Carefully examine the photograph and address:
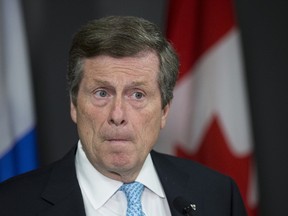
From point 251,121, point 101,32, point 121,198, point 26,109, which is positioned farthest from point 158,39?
point 251,121

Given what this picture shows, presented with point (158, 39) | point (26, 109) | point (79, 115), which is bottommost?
point (26, 109)

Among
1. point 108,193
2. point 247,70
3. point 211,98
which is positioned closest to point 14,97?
point 211,98

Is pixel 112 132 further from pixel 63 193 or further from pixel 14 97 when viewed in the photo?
pixel 14 97

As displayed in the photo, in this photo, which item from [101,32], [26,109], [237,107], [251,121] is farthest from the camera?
[251,121]

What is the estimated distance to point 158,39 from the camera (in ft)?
6.70

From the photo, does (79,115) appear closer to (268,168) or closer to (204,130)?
(204,130)

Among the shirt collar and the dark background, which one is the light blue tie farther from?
the dark background

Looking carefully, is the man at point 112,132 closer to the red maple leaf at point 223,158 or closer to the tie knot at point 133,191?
the tie knot at point 133,191

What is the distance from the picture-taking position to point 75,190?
80.3 inches

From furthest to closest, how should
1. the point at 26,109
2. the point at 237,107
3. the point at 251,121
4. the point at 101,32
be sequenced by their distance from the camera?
the point at 251,121 → the point at 237,107 → the point at 26,109 → the point at 101,32

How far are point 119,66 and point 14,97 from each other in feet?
3.91

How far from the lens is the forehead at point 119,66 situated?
1955 millimetres

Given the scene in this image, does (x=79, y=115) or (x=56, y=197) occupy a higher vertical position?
(x=79, y=115)

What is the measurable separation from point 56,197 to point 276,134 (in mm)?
1890
